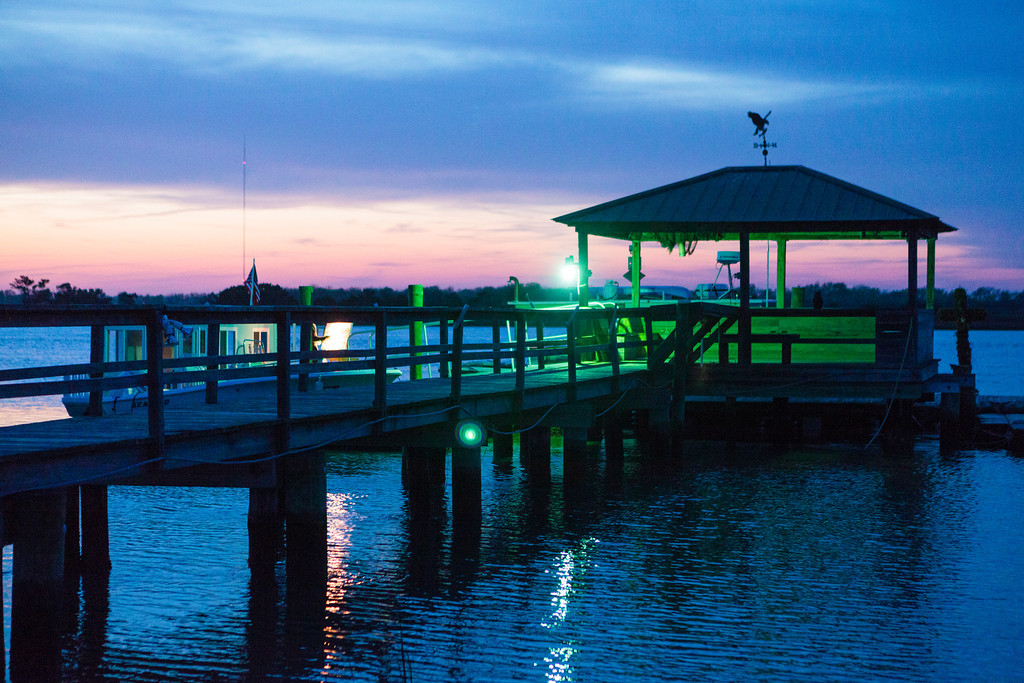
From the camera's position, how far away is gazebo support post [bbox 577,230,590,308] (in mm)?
22984

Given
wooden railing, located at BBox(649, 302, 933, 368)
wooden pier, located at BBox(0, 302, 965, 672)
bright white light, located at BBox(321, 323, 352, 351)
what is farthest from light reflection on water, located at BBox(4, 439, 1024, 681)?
bright white light, located at BBox(321, 323, 352, 351)

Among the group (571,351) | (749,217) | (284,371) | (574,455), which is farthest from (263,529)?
(749,217)

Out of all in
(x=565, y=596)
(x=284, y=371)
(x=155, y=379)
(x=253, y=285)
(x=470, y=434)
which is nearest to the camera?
(x=155, y=379)

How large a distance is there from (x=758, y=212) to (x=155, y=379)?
16.4 m

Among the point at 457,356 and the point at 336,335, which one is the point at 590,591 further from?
the point at 336,335

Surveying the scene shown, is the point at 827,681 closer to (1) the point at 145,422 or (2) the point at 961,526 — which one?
(1) the point at 145,422

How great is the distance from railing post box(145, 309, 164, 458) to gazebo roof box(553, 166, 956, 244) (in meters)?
15.5

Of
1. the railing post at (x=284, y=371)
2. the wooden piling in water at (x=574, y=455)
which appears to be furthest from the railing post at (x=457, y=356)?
the wooden piling in water at (x=574, y=455)

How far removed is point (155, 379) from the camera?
28.9ft

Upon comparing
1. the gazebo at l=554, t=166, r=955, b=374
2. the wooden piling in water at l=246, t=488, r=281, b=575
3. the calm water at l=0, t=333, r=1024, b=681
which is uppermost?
the gazebo at l=554, t=166, r=955, b=374

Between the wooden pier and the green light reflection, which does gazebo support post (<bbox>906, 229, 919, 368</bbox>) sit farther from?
the green light reflection

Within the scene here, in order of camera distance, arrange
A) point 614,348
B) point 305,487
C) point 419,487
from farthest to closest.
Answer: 1. point 614,348
2. point 419,487
3. point 305,487

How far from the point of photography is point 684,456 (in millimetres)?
22141

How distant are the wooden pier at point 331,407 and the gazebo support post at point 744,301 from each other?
6cm
